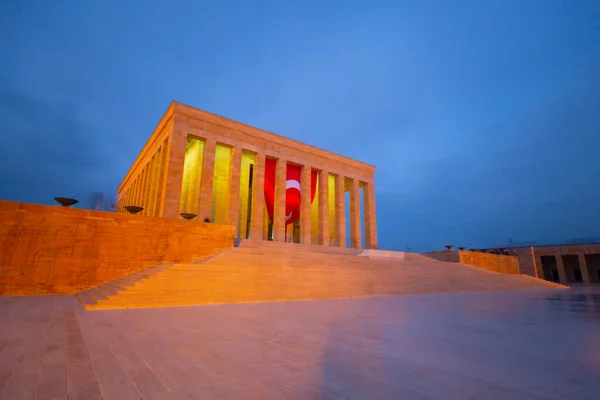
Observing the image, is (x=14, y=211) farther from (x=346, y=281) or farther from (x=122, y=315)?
(x=346, y=281)

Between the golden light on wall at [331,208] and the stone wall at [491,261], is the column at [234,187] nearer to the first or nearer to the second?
the golden light on wall at [331,208]

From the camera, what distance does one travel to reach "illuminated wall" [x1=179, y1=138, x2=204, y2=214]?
60.4ft

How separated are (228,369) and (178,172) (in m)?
15.5

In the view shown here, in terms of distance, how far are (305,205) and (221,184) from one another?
19.8ft

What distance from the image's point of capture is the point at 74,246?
9023 millimetres

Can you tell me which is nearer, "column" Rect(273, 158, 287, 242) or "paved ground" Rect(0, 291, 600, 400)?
"paved ground" Rect(0, 291, 600, 400)

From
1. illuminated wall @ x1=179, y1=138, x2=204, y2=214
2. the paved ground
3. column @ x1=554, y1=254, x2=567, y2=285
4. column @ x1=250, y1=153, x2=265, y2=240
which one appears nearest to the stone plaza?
the paved ground

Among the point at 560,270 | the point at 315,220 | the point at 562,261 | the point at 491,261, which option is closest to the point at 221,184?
the point at 315,220

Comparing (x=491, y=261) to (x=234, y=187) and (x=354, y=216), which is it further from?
(x=234, y=187)

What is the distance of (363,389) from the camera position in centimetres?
196

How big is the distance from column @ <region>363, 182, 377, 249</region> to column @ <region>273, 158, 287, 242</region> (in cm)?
851

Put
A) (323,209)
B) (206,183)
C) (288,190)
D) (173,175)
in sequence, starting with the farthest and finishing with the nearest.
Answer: (323,209) < (288,190) < (206,183) < (173,175)

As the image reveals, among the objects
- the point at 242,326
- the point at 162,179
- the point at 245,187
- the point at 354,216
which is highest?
the point at 245,187

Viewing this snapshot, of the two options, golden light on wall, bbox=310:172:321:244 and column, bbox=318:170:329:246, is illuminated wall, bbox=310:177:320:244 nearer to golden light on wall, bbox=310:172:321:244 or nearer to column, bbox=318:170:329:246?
golden light on wall, bbox=310:172:321:244
